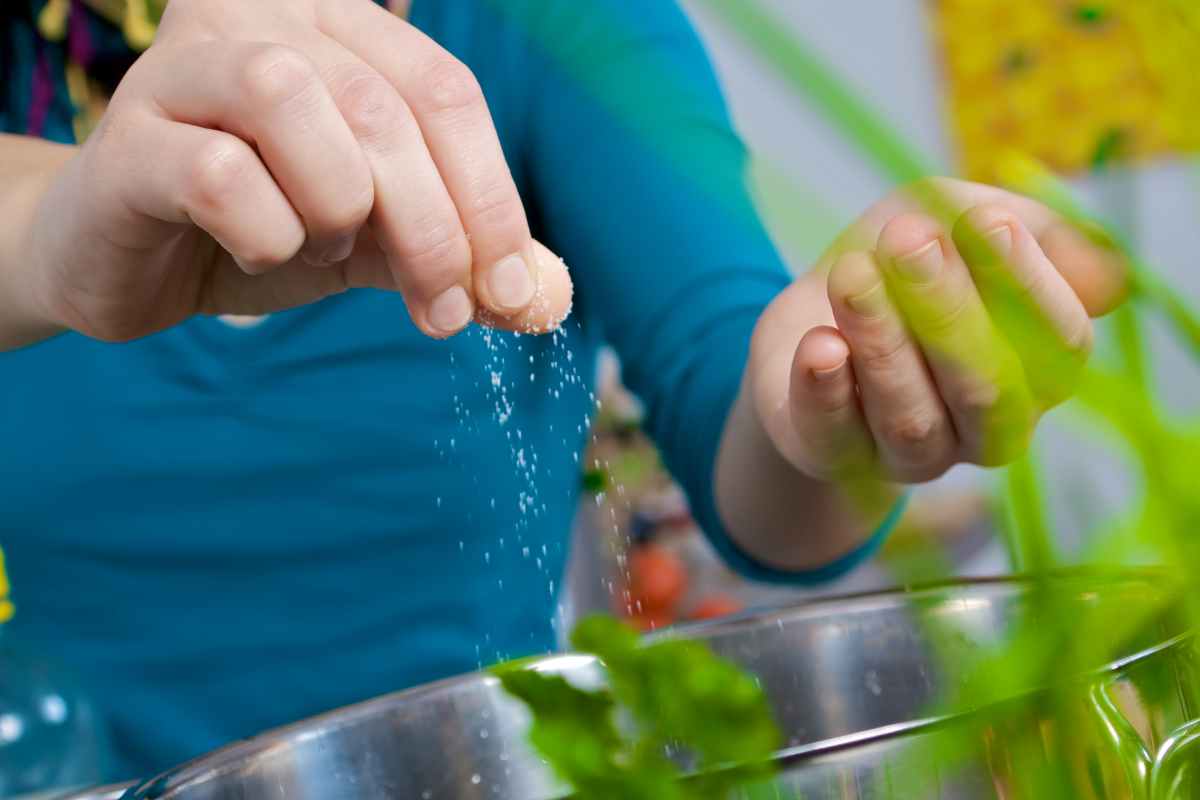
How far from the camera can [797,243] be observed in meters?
0.16

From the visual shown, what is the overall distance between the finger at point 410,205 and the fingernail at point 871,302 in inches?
4.1

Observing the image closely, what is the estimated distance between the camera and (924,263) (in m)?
0.27

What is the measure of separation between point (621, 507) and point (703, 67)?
134cm

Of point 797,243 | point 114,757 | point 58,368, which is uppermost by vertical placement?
point 58,368

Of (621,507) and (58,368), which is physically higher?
(58,368)

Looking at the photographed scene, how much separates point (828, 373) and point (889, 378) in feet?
0.06

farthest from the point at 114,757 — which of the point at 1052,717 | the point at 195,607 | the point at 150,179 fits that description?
the point at 1052,717

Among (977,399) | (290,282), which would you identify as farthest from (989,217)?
(290,282)

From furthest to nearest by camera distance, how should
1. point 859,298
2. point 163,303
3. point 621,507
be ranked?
1. point 621,507
2. point 163,303
3. point 859,298

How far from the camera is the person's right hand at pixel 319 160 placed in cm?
32

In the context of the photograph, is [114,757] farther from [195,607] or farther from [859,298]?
[859,298]

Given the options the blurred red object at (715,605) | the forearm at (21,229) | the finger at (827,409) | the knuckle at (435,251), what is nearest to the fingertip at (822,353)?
the finger at (827,409)

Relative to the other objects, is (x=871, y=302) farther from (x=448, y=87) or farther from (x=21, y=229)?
(x=21, y=229)

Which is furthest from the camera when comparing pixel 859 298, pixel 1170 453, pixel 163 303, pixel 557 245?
pixel 557 245
